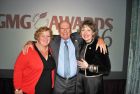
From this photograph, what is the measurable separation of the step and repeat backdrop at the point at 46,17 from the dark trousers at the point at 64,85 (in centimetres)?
140

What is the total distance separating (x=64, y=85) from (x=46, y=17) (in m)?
1.56

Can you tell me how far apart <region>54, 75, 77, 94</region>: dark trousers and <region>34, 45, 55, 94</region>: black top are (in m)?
0.25

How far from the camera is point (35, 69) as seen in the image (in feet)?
8.32

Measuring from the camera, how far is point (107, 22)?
420cm

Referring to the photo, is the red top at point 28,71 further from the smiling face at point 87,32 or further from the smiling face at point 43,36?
the smiling face at point 87,32

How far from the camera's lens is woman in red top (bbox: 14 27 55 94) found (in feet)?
8.29

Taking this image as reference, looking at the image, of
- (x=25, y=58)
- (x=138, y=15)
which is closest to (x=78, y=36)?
(x=25, y=58)

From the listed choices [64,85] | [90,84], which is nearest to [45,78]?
[64,85]

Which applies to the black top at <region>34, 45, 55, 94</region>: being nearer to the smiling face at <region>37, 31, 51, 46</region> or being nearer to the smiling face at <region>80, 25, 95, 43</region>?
the smiling face at <region>37, 31, 51, 46</region>

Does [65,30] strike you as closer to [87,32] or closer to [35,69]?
[87,32]

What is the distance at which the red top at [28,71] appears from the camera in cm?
252

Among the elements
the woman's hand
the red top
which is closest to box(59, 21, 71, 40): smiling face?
the woman's hand

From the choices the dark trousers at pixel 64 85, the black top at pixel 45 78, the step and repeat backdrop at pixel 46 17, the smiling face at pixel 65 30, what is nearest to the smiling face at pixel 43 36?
the black top at pixel 45 78

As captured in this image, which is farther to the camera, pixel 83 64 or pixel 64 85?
pixel 64 85
